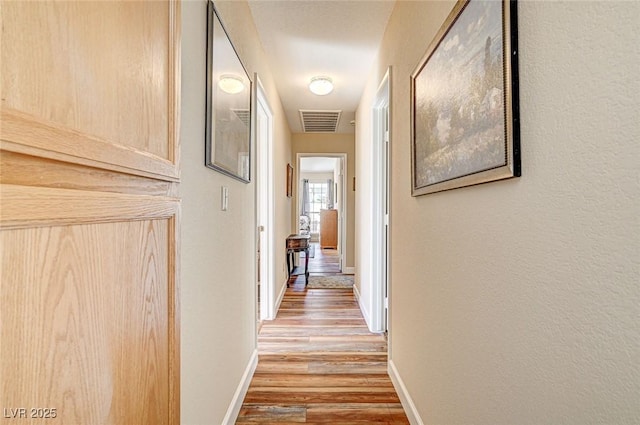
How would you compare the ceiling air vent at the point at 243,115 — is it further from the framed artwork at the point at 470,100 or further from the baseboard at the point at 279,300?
the baseboard at the point at 279,300

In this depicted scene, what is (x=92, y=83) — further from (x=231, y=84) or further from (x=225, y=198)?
(x=231, y=84)

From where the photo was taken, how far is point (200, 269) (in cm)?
127

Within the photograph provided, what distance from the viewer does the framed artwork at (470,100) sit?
81cm

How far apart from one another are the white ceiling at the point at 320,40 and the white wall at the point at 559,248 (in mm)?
1105

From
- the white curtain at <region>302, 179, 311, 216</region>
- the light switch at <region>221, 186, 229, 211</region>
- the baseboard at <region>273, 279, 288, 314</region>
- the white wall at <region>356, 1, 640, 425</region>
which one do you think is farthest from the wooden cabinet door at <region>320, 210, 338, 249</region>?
the white wall at <region>356, 1, 640, 425</region>

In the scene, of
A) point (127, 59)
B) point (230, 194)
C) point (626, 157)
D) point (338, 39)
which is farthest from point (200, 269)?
point (338, 39)

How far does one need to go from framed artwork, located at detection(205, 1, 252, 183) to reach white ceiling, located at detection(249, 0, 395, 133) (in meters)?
0.56

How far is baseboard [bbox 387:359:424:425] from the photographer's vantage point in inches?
64.8

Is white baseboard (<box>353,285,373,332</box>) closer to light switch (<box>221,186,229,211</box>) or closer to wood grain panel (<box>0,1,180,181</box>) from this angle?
light switch (<box>221,186,229,211</box>)

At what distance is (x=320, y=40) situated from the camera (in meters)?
2.48

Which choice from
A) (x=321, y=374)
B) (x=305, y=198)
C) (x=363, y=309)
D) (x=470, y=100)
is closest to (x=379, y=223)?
(x=363, y=309)

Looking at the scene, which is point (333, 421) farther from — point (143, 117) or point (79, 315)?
point (143, 117)

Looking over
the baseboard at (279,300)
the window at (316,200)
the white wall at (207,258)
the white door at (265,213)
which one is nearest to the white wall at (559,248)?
the white wall at (207,258)

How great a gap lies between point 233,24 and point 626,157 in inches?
71.6
